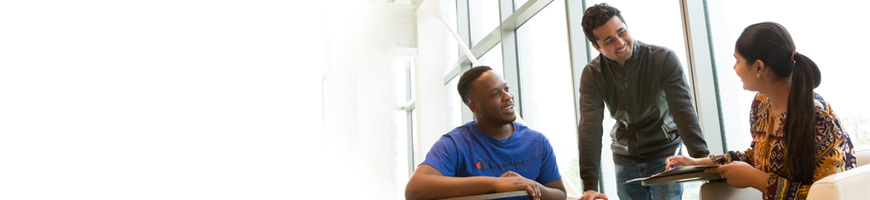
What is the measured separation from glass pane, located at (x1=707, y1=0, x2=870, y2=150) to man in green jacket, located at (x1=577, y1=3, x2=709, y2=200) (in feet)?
1.93

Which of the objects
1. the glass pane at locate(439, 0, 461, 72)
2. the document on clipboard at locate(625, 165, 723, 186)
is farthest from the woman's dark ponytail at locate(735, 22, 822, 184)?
the glass pane at locate(439, 0, 461, 72)

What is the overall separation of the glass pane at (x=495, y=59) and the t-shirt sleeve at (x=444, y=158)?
120 inches

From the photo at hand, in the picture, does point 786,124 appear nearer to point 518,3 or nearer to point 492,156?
point 492,156

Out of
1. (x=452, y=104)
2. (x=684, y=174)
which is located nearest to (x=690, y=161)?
(x=684, y=174)

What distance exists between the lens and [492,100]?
5.87 ft

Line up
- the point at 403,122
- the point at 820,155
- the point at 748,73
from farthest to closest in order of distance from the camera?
the point at 403,122, the point at 748,73, the point at 820,155

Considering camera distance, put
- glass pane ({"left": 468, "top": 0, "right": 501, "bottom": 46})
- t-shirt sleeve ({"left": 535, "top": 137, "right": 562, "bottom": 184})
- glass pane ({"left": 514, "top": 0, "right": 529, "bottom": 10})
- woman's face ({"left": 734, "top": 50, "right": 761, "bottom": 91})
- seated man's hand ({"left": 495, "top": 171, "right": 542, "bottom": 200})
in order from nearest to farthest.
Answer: woman's face ({"left": 734, "top": 50, "right": 761, "bottom": 91})
seated man's hand ({"left": 495, "top": 171, "right": 542, "bottom": 200})
t-shirt sleeve ({"left": 535, "top": 137, "right": 562, "bottom": 184})
glass pane ({"left": 514, "top": 0, "right": 529, "bottom": 10})
glass pane ({"left": 468, "top": 0, "right": 501, "bottom": 46})

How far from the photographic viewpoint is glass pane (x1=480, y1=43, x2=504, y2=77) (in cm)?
499

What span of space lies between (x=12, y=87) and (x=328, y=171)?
5.95 feet

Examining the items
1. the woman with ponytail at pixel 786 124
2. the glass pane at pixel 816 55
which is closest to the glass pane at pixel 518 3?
the glass pane at pixel 816 55

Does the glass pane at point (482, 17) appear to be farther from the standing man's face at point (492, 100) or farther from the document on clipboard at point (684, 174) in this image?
the document on clipboard at point (684, 174)

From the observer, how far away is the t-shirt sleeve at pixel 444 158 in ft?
5.67

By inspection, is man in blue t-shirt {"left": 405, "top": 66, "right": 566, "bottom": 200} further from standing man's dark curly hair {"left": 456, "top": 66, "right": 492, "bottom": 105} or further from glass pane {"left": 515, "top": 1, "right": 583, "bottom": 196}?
glass pane {"left": 515, "top": 1, "right": 583, "bottom": 196}

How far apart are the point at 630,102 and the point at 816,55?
0.68 meters
